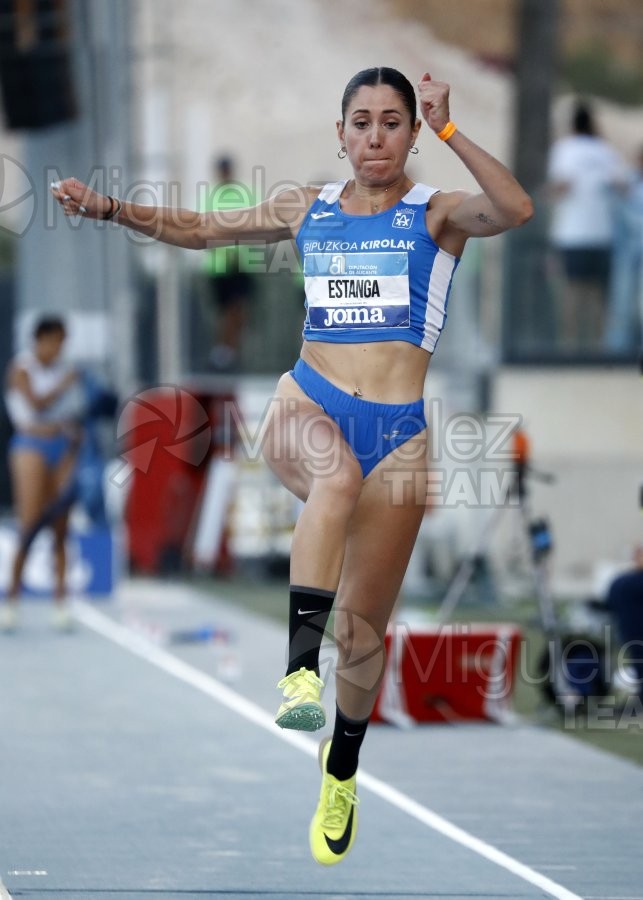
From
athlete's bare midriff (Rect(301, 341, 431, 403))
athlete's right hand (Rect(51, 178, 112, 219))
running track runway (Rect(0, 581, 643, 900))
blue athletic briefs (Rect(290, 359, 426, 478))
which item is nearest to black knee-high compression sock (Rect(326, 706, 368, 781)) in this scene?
running track runway (Rect(0, 581, 643, 900))

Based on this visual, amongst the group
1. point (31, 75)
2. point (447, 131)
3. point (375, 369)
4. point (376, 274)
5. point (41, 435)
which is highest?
point (31, 75)

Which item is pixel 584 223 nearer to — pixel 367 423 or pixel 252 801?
pixel 252 801

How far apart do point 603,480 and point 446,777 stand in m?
8.66

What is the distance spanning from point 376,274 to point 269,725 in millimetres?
4302

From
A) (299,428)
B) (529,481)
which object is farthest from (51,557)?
(299,428)

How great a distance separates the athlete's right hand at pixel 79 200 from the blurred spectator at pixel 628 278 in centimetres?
1122

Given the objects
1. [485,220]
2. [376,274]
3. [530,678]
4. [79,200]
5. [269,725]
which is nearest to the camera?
[485,220]

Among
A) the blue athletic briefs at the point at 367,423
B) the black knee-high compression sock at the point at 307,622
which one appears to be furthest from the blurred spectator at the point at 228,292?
the black knee-high compression sock at the point at 307,622

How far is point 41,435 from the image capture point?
13.7 metres

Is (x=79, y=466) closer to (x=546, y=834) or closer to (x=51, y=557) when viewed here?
(x=51, y=557)

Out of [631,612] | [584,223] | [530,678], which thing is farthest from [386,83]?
[584,223]

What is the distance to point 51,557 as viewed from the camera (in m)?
15.4

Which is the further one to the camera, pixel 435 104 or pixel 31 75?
pixel 31 75

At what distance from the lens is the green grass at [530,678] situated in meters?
10.1
